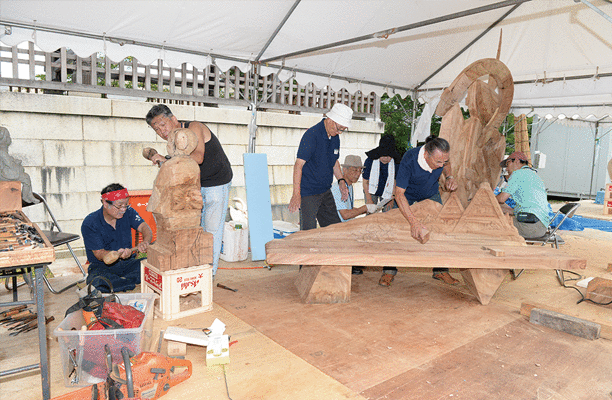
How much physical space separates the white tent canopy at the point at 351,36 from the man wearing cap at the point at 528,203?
1.62 m

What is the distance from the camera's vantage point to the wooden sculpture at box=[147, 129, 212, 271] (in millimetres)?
2852

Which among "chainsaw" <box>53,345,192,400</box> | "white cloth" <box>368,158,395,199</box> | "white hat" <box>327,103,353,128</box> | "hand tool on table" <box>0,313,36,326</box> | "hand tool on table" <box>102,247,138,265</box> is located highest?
"white hat" <box>327,103,353,128</box>

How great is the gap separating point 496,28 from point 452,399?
525 centimetres

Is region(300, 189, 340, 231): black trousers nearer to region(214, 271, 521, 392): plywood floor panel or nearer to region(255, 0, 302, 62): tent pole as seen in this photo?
region(214, 271, 521, 392): plywood floor panel

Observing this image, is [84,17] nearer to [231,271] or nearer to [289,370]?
[231,271]

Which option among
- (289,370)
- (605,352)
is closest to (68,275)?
(289,370)

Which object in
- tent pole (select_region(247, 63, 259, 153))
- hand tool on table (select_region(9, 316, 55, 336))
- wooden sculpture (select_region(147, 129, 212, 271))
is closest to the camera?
hand tool on table (select_region(9, 316, 55, 336))

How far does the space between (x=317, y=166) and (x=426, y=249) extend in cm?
124

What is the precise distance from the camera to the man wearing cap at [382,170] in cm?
472

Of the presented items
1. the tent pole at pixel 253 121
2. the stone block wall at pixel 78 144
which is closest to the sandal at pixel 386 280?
the tent pole at pixel 253 121

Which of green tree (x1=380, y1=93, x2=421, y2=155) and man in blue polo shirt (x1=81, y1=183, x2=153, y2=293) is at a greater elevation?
green tree (x1=380, y1=93, x2=421, y2=155)

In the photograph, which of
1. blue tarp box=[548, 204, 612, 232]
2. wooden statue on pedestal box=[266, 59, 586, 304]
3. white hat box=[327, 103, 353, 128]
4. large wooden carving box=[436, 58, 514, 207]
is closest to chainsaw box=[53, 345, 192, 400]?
wooden statue on pedestal box=[266, 59, 586, 304]

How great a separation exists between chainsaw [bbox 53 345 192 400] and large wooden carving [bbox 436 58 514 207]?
293 centimetres

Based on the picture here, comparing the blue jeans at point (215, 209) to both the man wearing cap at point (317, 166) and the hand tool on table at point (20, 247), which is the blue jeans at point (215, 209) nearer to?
the man wearing cap at point (317, 166)
